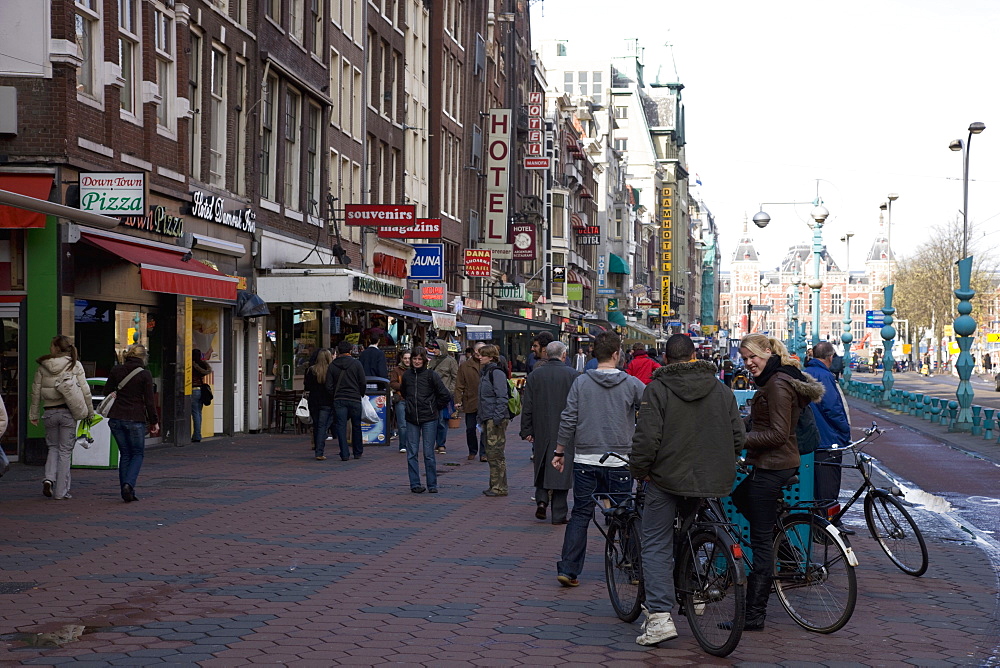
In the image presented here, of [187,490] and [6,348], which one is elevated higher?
[6,348]

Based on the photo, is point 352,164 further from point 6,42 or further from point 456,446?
point 6,42

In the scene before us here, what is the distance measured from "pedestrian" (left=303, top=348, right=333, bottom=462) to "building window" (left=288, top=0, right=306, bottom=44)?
11.1m

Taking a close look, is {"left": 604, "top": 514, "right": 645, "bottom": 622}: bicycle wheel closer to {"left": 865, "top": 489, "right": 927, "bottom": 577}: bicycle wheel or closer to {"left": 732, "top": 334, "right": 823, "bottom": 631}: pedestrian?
{"left": 732, "top": 334, "right": 823, "bottom": 631}: pedestrian

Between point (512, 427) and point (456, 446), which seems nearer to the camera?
point (456, 446)

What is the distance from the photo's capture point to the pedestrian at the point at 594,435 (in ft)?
29.0

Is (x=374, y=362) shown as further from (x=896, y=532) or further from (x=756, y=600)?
(x=756, y=600)

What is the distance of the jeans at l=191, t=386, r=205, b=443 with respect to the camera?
22.9 metres

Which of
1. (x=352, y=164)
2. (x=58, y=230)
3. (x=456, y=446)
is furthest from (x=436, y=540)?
(x=352, y=164)

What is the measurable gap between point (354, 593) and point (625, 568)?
2017 millimetres

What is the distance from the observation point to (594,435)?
888 cm

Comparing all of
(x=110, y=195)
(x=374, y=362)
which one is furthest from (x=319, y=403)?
(x=110, y=195)

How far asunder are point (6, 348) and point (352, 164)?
17.6 metres

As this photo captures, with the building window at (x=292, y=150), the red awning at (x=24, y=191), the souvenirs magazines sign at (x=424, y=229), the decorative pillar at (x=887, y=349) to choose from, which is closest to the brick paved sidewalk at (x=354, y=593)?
the red awning at (x=24, y=191)

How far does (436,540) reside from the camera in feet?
37.3
